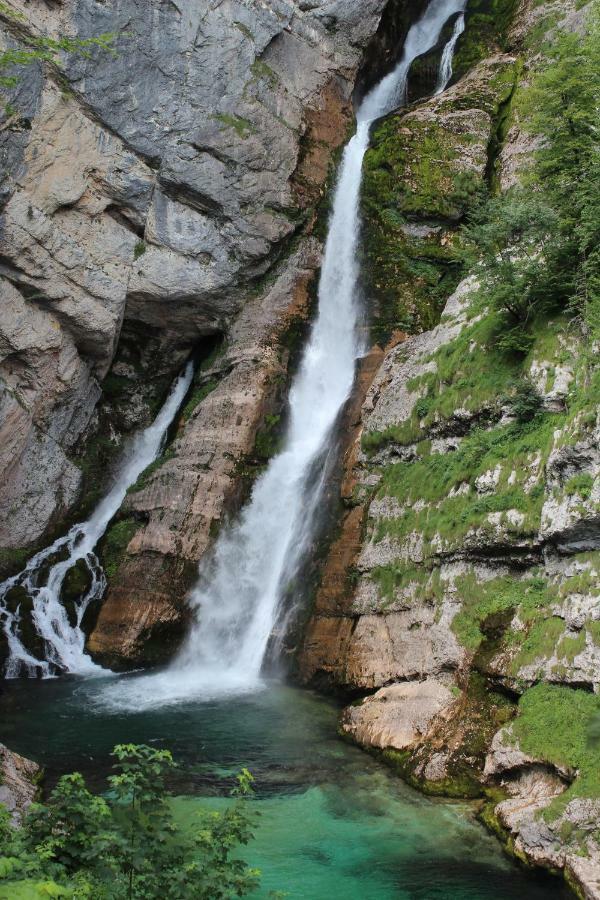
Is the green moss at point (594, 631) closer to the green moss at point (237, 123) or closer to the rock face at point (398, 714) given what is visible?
the rock face at point (398, 714)

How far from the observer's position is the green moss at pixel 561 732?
8.58m

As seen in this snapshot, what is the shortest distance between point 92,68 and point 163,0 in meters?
3.68

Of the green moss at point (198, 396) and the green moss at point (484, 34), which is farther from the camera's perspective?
the green moss at point (484, 34)

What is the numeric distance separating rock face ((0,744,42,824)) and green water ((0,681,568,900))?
0.57 metres

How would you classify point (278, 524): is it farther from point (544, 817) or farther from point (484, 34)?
point (484, 34)

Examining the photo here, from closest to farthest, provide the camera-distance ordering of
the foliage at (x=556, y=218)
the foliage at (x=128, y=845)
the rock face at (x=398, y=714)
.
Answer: the foliage at (x=128, y=845) → the rock face at (x=398, y=714) → the foliage at (x=556, y=218)

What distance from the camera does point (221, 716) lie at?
1371 centimetres

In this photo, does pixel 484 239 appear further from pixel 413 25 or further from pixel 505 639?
pixel 413 25

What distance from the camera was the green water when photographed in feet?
26.9

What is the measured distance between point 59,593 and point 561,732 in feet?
45.3

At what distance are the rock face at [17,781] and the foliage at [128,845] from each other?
137 inches

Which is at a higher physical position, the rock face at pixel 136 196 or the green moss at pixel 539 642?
the rock face at pixel 136 196

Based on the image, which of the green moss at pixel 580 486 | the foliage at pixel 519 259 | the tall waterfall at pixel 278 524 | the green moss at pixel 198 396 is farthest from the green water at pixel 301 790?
the green moss at pixel 198 396

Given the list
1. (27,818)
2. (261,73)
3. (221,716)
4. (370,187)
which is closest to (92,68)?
(261,73)
